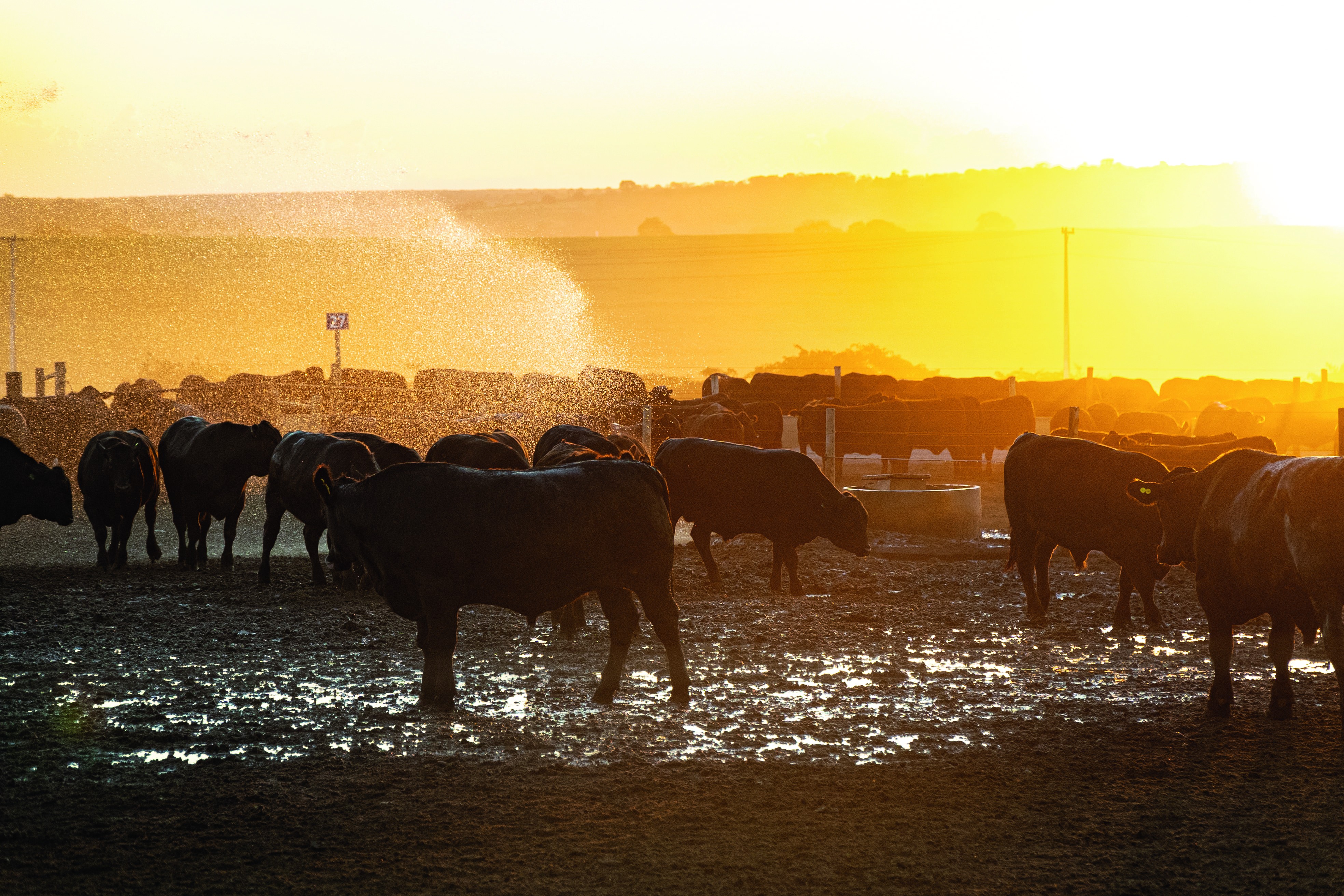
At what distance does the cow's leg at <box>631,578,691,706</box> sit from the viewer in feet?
24.2

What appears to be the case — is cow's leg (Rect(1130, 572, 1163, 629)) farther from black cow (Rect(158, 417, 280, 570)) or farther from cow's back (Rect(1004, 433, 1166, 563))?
black cow (Rect(158, 417, 280, 570))

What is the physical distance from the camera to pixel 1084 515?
9969 mm

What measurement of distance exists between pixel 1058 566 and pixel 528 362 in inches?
3081

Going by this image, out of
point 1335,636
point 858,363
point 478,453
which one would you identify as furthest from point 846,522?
point 858,363

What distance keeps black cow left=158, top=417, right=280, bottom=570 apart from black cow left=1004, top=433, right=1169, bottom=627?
7.89m

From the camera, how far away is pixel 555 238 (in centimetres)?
14550

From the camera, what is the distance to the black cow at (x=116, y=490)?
42.3 ft

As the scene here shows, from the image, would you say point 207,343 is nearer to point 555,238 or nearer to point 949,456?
point 555,238

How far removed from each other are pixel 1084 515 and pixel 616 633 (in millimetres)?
4543

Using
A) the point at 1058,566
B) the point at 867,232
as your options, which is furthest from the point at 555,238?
the point at 1058,566

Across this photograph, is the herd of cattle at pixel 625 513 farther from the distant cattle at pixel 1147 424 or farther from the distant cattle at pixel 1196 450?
the distant cattle at pixel 1147 424

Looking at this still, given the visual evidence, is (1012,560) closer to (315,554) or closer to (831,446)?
(831,446)

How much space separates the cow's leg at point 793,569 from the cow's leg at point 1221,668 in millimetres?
4821

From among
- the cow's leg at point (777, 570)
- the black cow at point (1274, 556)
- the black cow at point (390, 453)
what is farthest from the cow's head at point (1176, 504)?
the black cow at point (390, 453)
